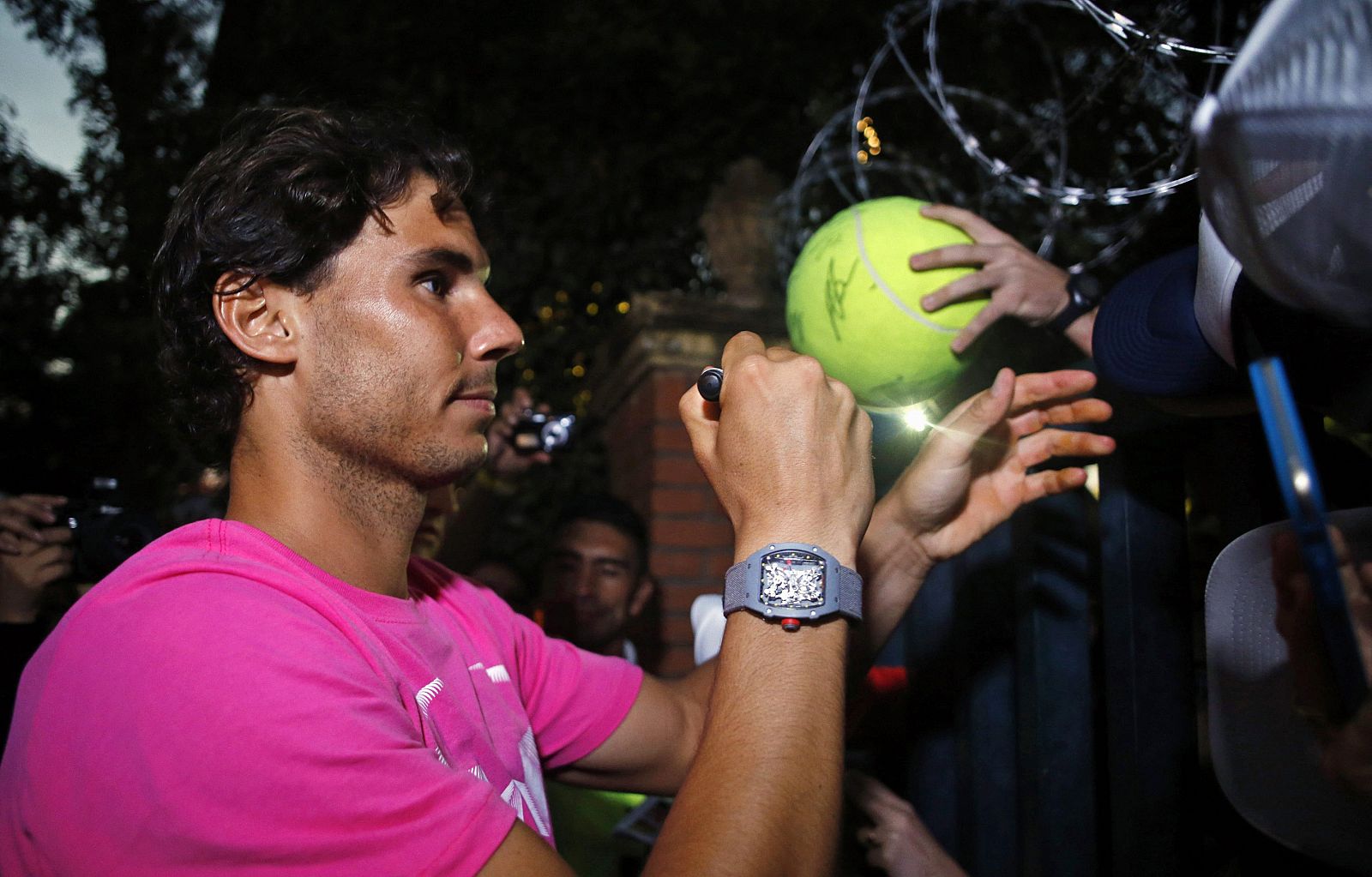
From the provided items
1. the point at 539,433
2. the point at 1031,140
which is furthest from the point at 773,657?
the point at 539,433

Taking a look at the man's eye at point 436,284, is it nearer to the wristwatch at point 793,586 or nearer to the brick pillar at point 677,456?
the wristwatch at point 793,586

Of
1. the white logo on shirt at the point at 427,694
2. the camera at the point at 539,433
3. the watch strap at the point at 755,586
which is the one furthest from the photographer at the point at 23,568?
the watch strap at the point at 755,586

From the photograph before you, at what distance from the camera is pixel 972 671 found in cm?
199

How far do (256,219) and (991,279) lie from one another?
1.32m

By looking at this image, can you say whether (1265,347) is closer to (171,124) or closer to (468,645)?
(468,645)

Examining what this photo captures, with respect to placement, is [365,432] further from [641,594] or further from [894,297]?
[641,594]

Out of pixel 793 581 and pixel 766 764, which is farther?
pixel 793 581

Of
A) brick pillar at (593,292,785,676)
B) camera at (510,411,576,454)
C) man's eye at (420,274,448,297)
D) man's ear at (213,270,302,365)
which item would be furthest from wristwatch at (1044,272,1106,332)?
brick pillar at (593,292,785,676)

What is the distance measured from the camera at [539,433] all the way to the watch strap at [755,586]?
6.78 ft

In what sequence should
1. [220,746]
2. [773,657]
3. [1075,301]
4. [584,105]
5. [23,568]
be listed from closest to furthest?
[220,746], [773,657], [1075,301], [23,568], [584,105]

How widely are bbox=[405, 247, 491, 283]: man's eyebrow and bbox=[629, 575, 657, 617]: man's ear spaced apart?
220 cm

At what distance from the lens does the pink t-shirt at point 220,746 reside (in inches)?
39.5

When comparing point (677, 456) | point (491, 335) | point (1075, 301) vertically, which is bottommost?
point (677, 456)

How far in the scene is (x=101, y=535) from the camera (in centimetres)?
260
